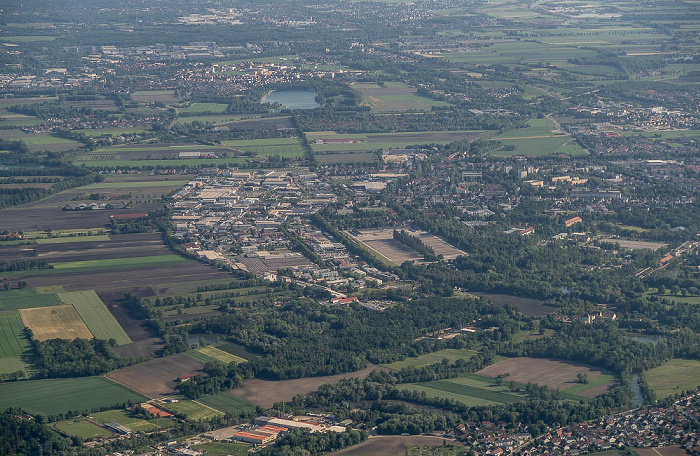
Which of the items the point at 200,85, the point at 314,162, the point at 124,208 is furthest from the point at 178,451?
the point at 200,85

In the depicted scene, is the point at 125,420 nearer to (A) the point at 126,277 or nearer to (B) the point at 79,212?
(A) the point at 126,277

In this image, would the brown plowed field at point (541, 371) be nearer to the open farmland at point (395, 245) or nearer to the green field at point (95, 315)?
the open farmland at point (395, 245)

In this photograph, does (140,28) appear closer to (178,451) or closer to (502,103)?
(502,103)

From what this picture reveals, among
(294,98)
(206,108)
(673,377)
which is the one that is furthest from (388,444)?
(294,98)

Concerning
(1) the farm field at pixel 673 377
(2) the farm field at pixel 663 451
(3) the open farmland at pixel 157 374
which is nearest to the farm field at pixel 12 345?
(3) the open farmland at pixel 157 374

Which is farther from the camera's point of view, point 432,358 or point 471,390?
point 432,358

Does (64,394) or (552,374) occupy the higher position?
(64,394)

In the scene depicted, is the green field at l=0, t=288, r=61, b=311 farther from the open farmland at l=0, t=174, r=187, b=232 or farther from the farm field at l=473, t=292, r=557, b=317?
the farm field at l=473, t=292, r=557, b=317
